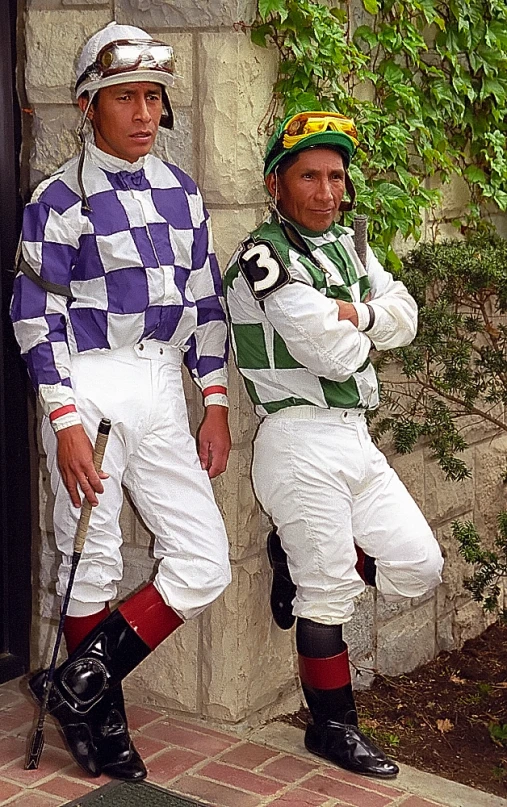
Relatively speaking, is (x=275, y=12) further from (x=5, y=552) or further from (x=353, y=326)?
(x=5, y=552)

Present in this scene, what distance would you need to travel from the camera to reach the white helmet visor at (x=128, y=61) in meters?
3.41

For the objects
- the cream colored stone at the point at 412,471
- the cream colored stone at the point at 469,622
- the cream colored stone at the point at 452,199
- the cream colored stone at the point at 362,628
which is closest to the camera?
the cream colored stone at the point at 362,628

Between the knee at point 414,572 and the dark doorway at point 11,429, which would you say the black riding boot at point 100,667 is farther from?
the dark doorway at point 11,429

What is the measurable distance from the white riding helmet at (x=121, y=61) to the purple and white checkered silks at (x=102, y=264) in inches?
8.6

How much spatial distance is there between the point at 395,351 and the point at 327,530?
0.86 m

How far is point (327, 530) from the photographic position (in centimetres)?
371

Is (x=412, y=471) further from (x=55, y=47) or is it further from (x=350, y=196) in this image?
(x=55, y=47)

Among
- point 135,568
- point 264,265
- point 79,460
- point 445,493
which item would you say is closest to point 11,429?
point 135,568

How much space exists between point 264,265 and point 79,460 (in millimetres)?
738

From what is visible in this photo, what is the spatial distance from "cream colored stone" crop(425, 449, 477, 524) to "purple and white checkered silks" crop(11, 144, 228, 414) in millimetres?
1552

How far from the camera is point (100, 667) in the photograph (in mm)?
3574

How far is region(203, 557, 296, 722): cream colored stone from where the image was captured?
13.3ft

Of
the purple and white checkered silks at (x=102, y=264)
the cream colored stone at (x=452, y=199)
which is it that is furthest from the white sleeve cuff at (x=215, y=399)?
the cream colored stone at (x=452, y=199)

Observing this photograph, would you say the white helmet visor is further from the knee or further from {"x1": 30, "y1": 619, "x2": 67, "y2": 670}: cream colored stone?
{"x1": 30, "y1": 619, "x2": 67, "y2": 670}: cream colored stone
